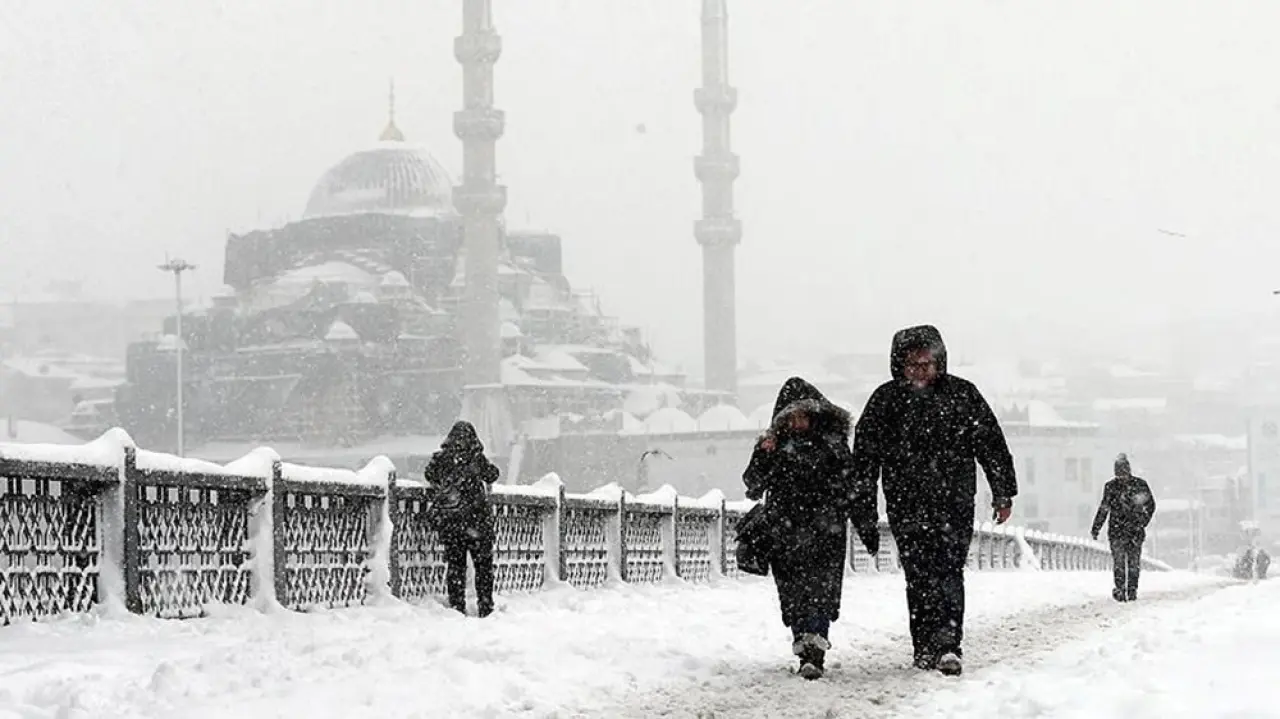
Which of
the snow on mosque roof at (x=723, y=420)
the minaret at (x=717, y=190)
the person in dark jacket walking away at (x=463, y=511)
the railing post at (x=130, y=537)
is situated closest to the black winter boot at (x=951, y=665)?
the railing post at (x=130, y=537)

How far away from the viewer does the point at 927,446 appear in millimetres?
6816

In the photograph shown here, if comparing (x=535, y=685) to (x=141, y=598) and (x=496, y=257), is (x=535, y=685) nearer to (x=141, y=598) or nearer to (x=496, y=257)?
(x=141, y=598)

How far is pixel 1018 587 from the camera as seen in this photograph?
14867mm

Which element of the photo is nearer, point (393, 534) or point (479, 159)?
point (393, 534)

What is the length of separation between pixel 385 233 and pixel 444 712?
87.6 metres

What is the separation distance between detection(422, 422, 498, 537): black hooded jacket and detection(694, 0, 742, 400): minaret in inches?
2892

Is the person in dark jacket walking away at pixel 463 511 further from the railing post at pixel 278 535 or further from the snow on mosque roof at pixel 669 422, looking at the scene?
the snow on mosque roof at pixel 669 422

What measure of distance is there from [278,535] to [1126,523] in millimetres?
7837

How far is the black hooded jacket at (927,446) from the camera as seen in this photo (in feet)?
22.2

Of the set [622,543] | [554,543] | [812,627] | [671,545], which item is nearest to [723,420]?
[671,545]

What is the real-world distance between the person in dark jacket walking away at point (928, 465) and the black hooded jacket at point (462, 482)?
3.48 meters

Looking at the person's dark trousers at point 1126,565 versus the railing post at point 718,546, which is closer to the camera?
the person's dark trousers at point 1126,565

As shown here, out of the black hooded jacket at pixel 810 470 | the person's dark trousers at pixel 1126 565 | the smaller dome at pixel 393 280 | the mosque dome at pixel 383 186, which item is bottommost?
the person's dark trousers at pixel 1126 565

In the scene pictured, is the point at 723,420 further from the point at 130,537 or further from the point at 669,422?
the point at 130,537
